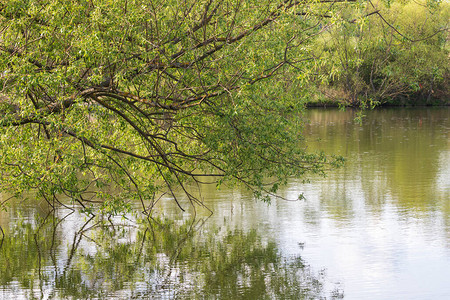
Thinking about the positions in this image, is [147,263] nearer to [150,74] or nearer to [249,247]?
[249,247]

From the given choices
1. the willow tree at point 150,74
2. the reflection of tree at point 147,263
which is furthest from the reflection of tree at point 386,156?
the willow tree at point 150,74

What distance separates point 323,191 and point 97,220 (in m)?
6.70

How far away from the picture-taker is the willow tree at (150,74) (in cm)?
1165

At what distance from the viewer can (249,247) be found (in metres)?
13.1

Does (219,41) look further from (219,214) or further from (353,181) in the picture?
(353,181)

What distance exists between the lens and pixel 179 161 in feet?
50.2

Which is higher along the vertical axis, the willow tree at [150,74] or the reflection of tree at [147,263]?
the willow tree at [150,74]

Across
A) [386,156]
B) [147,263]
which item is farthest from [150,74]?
[386,156]

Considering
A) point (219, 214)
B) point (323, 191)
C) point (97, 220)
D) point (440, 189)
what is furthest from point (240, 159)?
point (440, 189)

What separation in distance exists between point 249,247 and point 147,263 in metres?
2.10

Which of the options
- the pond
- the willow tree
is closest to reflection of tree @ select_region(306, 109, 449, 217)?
the pond

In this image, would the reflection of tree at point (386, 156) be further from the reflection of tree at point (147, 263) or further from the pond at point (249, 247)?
the reflection of tree at point (147, 263)

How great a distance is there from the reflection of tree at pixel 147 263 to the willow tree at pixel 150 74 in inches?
42.7

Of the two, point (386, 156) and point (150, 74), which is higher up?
point (150, 74)
